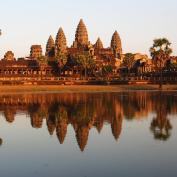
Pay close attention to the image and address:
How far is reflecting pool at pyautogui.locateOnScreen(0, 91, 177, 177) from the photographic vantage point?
649 inches

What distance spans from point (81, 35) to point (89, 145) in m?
159

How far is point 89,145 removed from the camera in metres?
21.7

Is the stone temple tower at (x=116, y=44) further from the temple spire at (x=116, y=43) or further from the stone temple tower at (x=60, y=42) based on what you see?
the stone temple tower at (x=60, y=42)

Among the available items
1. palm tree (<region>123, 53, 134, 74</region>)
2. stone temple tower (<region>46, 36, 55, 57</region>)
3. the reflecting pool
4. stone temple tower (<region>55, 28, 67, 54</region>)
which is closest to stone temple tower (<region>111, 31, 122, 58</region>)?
stone temple tower (<region>46, 36, 55, 57</region>)

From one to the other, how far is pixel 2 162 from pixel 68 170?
10.6 ft

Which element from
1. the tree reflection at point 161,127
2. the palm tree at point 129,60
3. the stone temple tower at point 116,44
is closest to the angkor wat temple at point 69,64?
the palm tree at point 129,60

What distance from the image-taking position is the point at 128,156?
1873cm

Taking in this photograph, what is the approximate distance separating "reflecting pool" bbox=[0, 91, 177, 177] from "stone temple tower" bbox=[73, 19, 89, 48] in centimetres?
14386

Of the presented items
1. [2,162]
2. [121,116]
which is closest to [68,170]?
[2,162]

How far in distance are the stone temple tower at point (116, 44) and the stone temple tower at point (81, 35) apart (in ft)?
65.2

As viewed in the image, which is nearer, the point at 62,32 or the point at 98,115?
the point at 98,115

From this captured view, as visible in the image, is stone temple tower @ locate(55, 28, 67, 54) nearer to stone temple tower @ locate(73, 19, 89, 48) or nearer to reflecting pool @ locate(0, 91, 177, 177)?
stone temple tower @ locate(73, 19, 89, 48)

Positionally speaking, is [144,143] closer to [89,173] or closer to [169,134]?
[169,134]

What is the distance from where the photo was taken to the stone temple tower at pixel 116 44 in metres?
195
